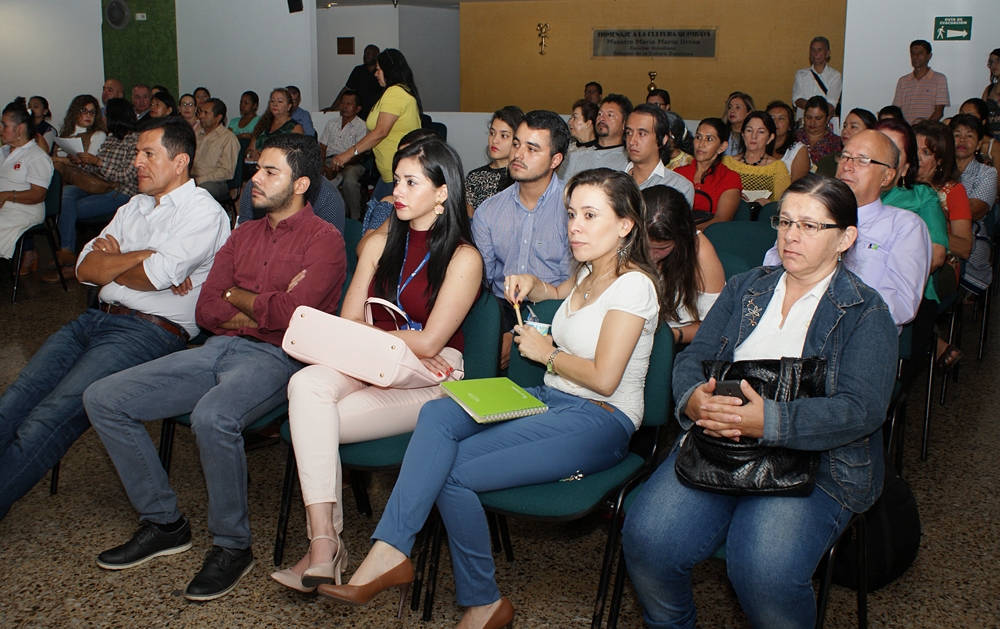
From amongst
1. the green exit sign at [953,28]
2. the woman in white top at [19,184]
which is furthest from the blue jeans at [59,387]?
the green exit sign at [953,28]

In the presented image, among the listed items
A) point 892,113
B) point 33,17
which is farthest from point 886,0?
point 33,17

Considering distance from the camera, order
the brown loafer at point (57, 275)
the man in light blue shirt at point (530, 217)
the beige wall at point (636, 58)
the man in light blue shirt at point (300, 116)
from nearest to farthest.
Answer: the man in light blue shirt at point (530, 217) < the brown loafer at point (57, 275) < the man in light blue shirt at point (300, 116) < the beige wall at point (636, 58)

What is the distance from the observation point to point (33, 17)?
9828 millimetres

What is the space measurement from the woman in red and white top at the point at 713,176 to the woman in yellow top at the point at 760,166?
42cm

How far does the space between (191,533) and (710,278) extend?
6.21 ft

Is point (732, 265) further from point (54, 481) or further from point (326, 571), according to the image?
point (54, 481)

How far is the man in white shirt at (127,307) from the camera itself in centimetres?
229

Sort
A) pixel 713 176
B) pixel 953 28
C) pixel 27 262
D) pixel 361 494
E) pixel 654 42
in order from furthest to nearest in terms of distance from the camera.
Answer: pixel 654 42, pixel 953 28, pixel 27 262, pixel 713 176, pixel 361 494

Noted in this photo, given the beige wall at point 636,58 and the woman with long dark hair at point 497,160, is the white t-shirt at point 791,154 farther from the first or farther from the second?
the beige wall at point 636,58

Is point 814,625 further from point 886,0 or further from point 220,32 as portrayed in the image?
point 220,32

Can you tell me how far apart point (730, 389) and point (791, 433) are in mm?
155

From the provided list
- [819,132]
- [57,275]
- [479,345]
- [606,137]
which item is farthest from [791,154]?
[57,275]

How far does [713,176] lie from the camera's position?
4.20m

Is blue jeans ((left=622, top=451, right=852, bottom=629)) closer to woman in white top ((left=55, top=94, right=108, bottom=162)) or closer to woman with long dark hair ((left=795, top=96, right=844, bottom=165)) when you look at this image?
woman with long dark hair ((left=795, top=96, right=844, bottom=165))
